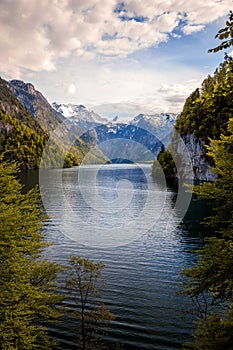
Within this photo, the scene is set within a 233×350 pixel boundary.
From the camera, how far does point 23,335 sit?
2077cm

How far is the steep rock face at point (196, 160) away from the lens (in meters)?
142

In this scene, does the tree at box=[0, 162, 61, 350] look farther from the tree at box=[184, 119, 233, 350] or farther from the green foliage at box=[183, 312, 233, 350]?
the green foliage at box=[183, 312, 233, 350]

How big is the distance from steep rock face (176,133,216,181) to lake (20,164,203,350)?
151ft

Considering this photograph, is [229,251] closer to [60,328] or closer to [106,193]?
[60,328]

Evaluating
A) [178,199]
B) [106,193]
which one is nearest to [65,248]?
[178,199]

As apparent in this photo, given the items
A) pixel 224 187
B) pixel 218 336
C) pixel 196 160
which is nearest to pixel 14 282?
pixel 218 336

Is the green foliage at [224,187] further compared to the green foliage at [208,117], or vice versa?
the green foliage at [208,117]

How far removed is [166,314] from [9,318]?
55.4 feet

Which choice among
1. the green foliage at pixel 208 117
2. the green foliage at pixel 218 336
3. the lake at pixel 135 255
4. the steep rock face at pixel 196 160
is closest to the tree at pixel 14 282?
the lake at pixel 135 255

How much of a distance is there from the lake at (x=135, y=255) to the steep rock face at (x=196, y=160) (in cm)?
4592

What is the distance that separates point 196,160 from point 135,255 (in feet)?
364

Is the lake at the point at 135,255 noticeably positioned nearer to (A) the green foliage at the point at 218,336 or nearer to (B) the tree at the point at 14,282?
(B) the tree at the point at 14,282

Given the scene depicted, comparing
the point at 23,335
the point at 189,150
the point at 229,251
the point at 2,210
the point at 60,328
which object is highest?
the point at 189,150

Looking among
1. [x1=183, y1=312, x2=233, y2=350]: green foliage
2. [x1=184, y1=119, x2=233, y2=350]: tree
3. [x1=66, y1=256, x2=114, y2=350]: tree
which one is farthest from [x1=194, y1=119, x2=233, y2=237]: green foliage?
[x1=66, y1=256, x2=114, y2=350]: tree
